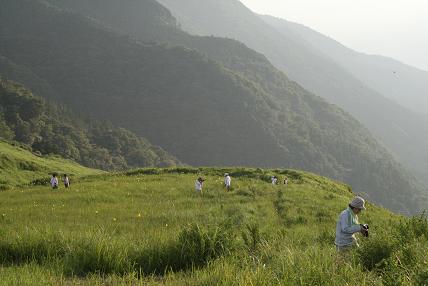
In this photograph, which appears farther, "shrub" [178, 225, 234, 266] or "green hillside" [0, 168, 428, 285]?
"shrub" [178, 225, 234, 266]

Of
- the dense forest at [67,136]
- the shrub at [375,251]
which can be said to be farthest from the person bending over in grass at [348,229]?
the dense forest at [67,136]

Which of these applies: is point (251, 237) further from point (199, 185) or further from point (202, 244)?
point (199, 185)

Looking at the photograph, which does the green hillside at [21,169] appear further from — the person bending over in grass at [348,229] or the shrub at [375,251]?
the shrub at [375,251]

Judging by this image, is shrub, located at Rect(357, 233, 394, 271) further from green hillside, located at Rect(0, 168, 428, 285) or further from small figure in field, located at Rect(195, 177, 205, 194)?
small figure in field, located at Rect(195, 177, 205, 194)

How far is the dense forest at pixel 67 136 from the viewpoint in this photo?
107938 millimetres

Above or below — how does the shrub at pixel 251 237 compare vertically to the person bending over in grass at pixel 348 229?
below

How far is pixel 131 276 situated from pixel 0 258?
115 inches

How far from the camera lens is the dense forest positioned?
107938 mm

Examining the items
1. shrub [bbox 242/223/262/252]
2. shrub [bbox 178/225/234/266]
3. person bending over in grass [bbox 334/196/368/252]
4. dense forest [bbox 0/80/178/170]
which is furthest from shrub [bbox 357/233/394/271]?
dense forest [bbox 0/80/178/170]

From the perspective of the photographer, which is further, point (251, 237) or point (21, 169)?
point (21, 169)

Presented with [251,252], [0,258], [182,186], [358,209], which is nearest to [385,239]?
[358,209]

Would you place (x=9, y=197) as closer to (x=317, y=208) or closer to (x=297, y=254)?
(x=317, y=208)

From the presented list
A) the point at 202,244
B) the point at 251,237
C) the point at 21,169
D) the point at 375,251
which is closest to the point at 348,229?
the point at 375,251

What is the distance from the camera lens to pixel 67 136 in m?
127
